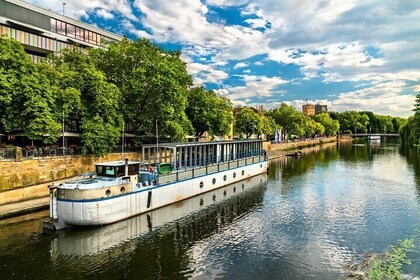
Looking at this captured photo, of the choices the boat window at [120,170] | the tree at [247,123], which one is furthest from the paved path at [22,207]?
the tree at [247,123]

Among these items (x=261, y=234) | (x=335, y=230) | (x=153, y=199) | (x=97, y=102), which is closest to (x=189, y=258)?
(x=261, y=234)

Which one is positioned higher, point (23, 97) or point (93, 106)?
point (23, 97)

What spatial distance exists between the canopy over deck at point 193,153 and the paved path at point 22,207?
1018 centimetres

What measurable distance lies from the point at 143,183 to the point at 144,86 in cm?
2162

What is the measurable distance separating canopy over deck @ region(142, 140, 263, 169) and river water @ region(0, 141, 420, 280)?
466cm

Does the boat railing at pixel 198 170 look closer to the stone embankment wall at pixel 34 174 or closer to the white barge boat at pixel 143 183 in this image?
the white barge boat at pixel 143 183

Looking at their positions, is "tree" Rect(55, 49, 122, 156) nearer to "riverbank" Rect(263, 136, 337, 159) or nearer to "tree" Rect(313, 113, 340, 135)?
"riverbank" Rect(263, 136, 337, 159)

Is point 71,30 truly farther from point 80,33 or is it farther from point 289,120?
point 289,120

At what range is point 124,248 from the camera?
72.5 feet

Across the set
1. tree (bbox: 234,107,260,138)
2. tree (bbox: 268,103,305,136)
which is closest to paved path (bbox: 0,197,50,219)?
tree (bbox: 234,107,260,138)

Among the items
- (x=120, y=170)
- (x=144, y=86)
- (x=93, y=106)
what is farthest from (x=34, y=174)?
(x=144, y=86)

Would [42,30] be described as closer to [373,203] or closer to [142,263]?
[142,263]

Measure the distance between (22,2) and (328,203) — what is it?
56.2m

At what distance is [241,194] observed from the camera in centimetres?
4012
